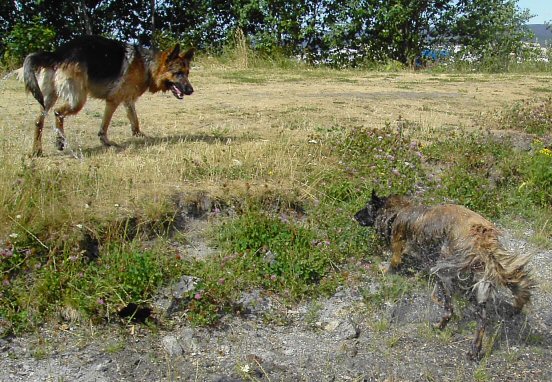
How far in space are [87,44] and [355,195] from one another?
360 cm

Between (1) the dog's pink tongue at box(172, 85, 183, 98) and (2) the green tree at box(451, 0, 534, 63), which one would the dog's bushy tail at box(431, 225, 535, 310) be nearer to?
(1) the dog's pink tongue at box(172, 85, 183, 98)

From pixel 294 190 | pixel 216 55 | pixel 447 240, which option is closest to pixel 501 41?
pixel 216 55

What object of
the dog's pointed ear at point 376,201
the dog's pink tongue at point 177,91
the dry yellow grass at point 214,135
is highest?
the dog's pink tongue at point 177,91

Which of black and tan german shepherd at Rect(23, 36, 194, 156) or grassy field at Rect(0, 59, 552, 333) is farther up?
black and tan german shepherd at Rect(23, 36, 194, 156)

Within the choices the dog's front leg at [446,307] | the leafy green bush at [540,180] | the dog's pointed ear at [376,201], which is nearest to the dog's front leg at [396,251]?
the dog's pointed ear at [376,201]

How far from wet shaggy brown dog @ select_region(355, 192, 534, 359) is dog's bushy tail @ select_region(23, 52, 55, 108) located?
3.92 metres

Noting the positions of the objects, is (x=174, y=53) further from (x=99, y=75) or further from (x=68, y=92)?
(x=68, y=92)

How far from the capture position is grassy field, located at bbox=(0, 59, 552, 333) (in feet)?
16.8

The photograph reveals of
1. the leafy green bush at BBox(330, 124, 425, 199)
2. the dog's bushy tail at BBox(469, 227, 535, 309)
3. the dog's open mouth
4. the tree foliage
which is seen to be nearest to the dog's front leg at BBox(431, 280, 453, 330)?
the dog's bushy tail at BBox(469, 227, 535, 309)

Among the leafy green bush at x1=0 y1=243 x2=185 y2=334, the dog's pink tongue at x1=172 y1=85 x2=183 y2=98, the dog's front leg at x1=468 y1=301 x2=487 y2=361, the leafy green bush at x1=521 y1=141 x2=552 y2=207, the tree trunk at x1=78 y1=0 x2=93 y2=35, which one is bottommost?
the dog's front leg at x1=468 y1=301 x2=487 y2=361

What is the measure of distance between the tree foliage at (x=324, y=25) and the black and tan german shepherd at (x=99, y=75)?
1010cm

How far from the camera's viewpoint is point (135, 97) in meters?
8.41

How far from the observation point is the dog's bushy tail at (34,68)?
7.24m

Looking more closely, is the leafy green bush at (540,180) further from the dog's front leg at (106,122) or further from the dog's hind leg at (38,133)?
the dog's hind leg at (38,133)
